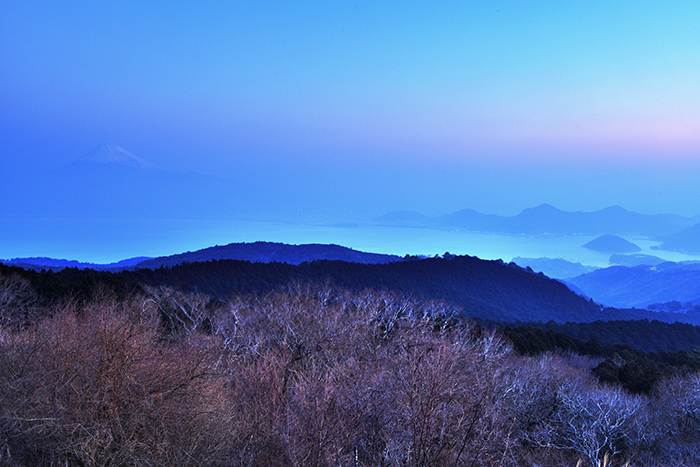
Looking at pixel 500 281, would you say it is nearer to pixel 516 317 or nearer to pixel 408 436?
pixel 516 317

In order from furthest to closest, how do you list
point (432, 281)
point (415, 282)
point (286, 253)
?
point (286, 253), point (432, 281), point (415, 282)

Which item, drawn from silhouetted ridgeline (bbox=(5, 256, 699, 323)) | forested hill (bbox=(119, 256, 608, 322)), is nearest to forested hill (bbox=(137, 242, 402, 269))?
forested hill (bbox=(119, 256, 608, 322))

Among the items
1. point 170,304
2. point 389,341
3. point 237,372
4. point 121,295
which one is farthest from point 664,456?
point 121,295

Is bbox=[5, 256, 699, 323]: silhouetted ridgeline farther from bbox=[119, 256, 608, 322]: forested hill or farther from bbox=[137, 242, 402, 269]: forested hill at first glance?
bbox=[137, 242, 402, 269]: forested hill

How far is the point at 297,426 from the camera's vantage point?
11.3 metres

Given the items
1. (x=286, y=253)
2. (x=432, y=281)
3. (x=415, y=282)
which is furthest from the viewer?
(x=286, y=253)

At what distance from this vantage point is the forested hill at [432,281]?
56.9 meters

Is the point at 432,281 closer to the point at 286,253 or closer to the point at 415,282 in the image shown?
the point at 415,282

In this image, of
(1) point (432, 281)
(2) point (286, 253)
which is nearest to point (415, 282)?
(1) point (432, 281)

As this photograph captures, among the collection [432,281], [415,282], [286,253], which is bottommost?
[415,282]

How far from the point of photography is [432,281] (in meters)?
84.8

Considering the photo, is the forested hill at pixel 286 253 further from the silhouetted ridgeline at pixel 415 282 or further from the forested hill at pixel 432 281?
the silhouetted ridgeline at pixel 415 282

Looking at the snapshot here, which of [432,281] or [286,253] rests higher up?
[286,253]

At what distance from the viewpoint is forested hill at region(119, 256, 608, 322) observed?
5688cm
